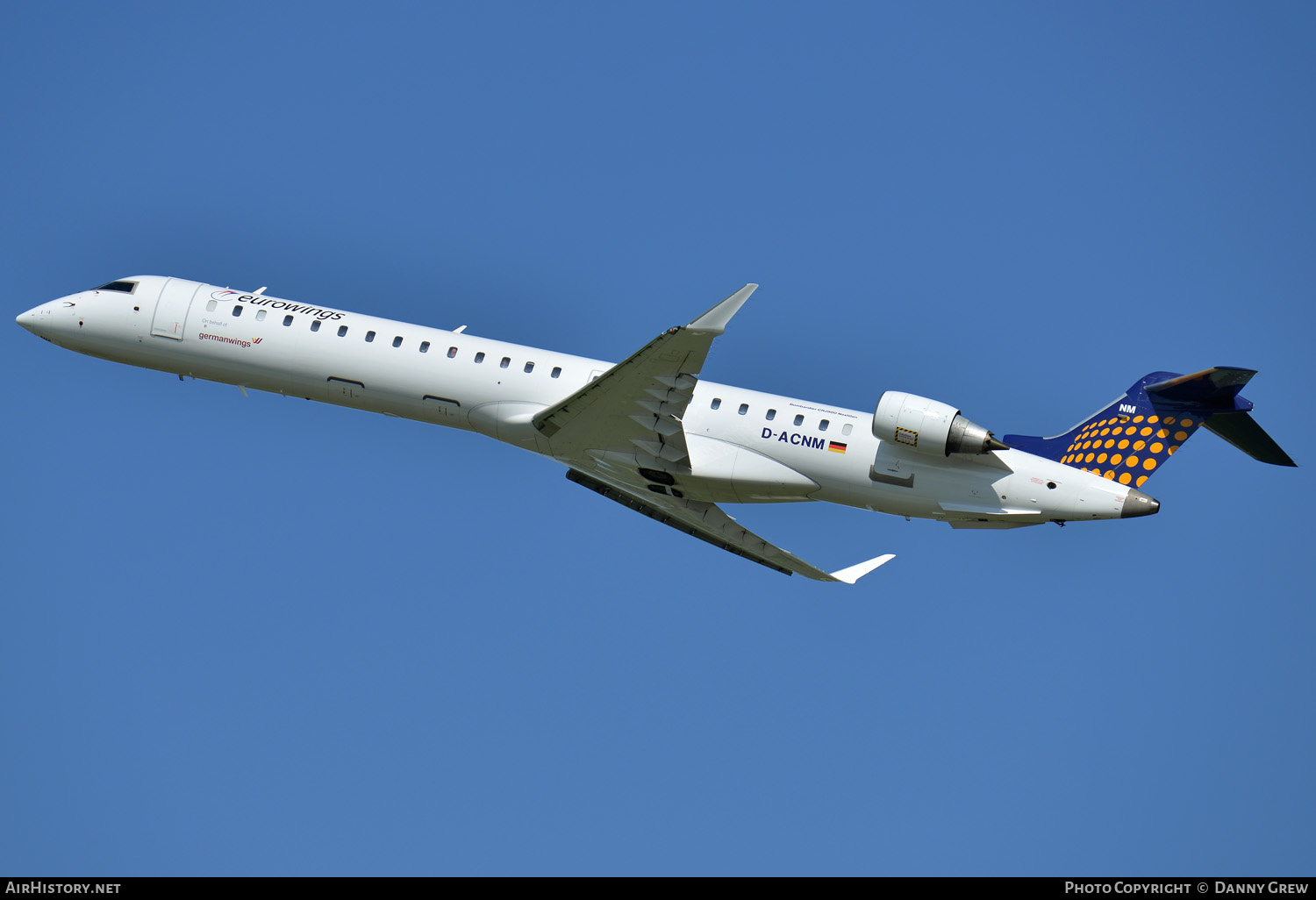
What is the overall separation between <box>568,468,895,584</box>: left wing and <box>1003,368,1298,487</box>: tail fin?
18.5ft

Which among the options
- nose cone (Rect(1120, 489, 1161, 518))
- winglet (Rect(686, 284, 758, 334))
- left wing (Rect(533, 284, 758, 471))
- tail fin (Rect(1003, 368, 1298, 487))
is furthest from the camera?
tail fin (Rect(1003, 368, 1298, 487))

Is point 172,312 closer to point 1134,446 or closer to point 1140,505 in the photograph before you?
point 1134,446

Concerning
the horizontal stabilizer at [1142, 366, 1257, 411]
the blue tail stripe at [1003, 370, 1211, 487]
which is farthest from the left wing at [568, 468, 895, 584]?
the horizontal stabilizer at [1142, 366, 1257, 411]

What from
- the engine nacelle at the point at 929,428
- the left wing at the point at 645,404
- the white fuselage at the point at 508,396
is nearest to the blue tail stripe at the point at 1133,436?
the white fuselage at the point at 508,396

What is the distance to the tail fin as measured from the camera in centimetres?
3022

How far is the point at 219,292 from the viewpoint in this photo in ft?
112

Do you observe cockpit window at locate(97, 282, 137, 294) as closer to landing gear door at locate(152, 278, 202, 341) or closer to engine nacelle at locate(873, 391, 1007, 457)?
landing gear door at locate(152, 278, 202, 341)

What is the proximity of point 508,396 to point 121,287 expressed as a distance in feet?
36.5

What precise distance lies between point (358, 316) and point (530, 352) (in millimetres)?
4622

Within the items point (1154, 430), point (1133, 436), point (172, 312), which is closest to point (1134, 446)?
point (1133, 436)

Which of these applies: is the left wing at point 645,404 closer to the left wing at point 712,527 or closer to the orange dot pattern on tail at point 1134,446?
the left wing at point 712,527

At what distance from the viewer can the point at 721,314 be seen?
2641cm
